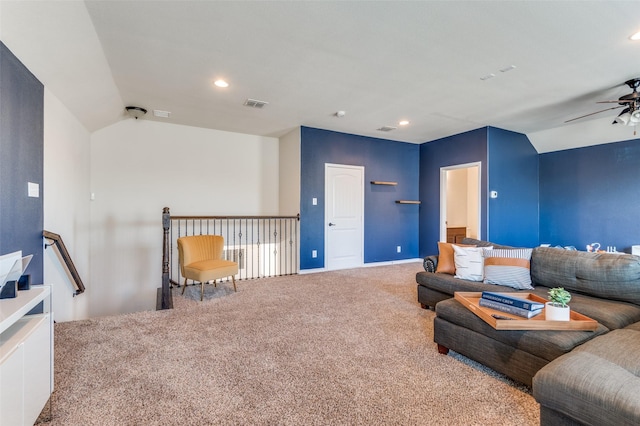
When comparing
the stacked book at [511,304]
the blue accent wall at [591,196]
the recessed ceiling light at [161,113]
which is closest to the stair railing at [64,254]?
the recessed ceiling light at [161,113]

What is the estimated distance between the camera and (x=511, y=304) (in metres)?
2.15

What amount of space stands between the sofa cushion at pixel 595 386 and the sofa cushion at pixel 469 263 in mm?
1504

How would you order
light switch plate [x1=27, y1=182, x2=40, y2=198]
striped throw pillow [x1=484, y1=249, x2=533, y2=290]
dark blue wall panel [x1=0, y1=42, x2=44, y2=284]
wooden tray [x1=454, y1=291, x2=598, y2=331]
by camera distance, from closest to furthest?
wooden tray [x1=454, y1=291, x2=598, y2=331] < dark blue wall panel [x1=0, y1=42, x2=44, y2=284] < light switch plate [x1=27, y1=182, x2=40, y2=198] < striped throw pillow [x1=484, y1=249, x2=533, y2=290]

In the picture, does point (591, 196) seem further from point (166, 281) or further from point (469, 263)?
point (166, 281)

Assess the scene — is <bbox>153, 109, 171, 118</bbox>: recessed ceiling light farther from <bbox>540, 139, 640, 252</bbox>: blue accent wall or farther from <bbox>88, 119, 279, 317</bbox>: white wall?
<bbox>540, 139, 640, 252</bbox>: blue accent wall

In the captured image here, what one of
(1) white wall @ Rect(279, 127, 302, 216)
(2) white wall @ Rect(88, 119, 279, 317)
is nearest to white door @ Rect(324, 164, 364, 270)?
(1) white wall @ Rect(279, 127, 302, 216)

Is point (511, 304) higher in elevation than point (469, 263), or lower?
lower

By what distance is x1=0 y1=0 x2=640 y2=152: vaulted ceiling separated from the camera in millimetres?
2252

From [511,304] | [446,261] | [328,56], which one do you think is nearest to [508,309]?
[511,304]

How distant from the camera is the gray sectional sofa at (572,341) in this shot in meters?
1.29

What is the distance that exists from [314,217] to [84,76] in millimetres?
3724

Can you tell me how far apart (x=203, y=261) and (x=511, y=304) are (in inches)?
144

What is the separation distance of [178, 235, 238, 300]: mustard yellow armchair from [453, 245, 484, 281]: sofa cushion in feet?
9.30

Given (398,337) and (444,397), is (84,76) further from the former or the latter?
(444,397)
